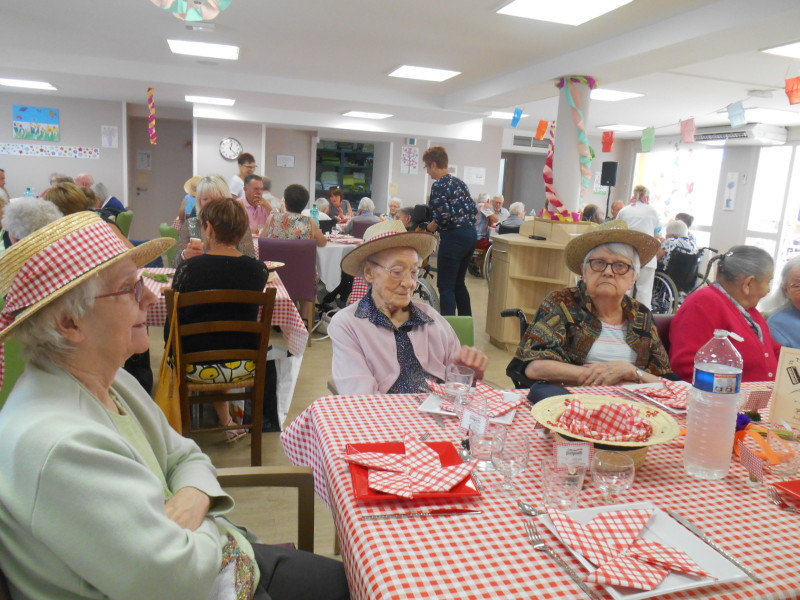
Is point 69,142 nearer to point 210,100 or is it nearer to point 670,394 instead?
point 210,100

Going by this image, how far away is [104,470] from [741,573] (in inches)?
40.8

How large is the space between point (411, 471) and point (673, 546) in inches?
20.2

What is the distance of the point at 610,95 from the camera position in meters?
7.94

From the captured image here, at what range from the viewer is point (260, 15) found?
488 cm

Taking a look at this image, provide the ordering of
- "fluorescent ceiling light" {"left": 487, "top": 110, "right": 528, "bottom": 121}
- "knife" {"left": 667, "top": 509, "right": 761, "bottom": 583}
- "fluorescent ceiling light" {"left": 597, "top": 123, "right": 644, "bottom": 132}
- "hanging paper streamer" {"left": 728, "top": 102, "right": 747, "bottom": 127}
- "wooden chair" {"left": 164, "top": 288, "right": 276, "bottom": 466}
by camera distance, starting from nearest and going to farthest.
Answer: "knife" {"left": 667, "top": 509, "right": 761, "bottom": 583}
"wooden chair" {"left": 164, "top": 288, "right": 276, "bottom": 466}
"hanging paper streamer" {"left": 728, "top": 102, "right": 747, "bottom": 127}
"fluorescent ceiling light" {"left": 487, "top": 110, "right": 528, "bottom": 121}
"fluorescent ceiling light" {"left": 597, "top": 123, "right": 644, "bottom": 132}


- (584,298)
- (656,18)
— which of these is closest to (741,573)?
(584,298)

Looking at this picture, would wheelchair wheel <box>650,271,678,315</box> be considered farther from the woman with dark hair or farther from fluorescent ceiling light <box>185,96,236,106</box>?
fluorescent ceiling light <box>185,96,236,106</box>

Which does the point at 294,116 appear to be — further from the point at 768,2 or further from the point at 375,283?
the point at 375,283

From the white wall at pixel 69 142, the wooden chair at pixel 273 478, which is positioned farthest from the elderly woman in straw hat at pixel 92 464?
the white wall at pixel 69 142

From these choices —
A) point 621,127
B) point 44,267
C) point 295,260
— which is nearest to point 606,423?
point 44,267

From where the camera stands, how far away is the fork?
3.00ft

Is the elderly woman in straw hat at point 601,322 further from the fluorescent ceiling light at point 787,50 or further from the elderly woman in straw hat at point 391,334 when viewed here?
the fluorescent ceiling light at point 787,50

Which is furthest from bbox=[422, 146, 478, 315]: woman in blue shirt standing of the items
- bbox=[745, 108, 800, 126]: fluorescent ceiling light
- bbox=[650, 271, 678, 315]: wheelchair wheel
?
bbox=[745, 108, 800, 126]: fluorescent ceiling light

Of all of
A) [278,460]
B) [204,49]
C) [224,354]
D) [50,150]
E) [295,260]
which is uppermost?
[204,49]
